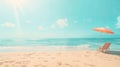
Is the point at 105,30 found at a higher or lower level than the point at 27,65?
higher

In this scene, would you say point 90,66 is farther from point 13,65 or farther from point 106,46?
point 106,46

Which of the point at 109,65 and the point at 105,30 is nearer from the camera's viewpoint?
the point at 109,65

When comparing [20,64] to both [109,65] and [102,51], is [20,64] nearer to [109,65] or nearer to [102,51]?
[109,65]

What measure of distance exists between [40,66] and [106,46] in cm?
664

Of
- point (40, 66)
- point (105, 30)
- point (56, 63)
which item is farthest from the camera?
point (105, 30)

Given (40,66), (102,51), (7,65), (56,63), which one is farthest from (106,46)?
(7,65)

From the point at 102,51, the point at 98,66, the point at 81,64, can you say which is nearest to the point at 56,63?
the point at 81,64

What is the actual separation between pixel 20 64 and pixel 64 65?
1.87 meters

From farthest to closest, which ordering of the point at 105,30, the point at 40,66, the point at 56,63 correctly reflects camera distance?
the point at 105,30
the point at 56,63
the point at 40,66

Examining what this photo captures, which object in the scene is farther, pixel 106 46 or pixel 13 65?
pixel 106 46

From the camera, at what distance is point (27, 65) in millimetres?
7734

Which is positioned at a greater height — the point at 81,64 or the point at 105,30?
the point at 105,30

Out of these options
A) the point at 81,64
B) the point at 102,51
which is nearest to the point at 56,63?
the point at 81,64

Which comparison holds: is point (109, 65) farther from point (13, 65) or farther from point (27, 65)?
point (13, 65)
